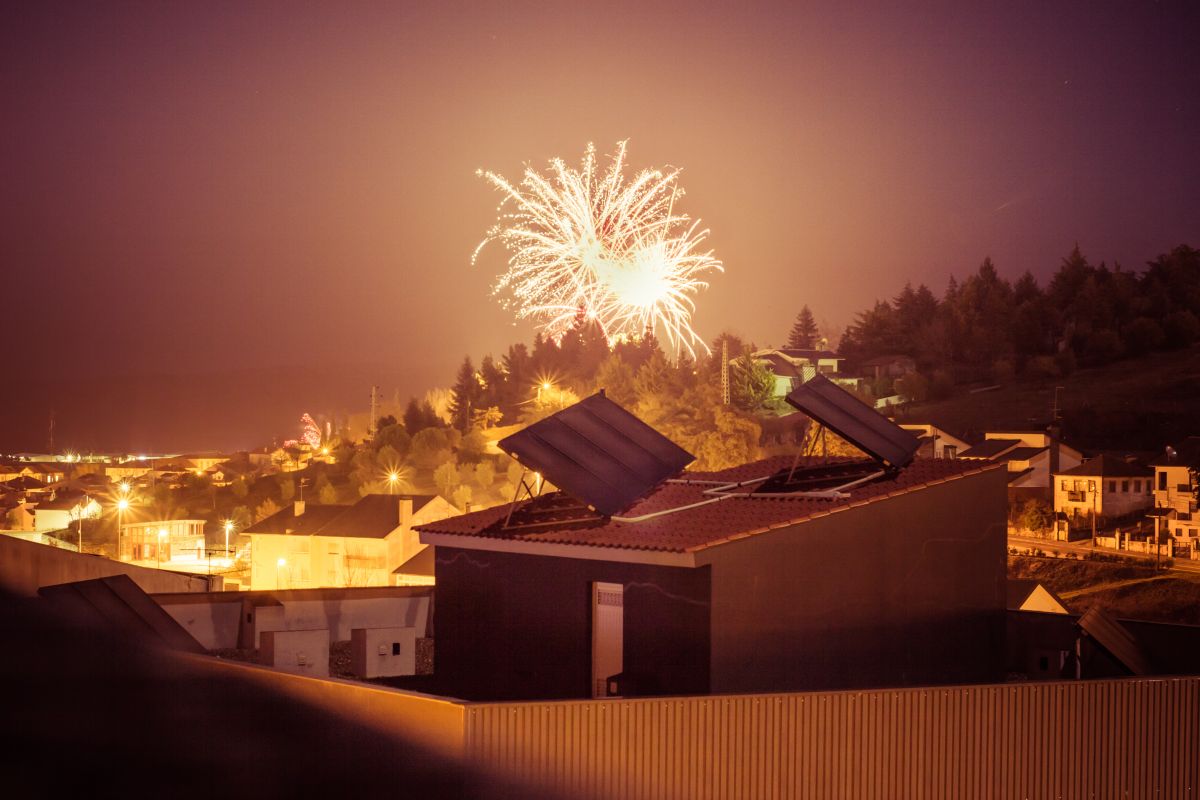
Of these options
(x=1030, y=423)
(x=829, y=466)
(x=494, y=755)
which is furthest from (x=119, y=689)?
(x=1030, y=423)

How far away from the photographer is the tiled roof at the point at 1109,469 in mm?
46594

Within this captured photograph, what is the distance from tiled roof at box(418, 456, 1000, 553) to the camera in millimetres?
10156

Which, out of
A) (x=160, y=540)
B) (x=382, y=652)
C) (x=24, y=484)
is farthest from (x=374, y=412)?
(x=382, y=652)

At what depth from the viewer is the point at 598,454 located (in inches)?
444

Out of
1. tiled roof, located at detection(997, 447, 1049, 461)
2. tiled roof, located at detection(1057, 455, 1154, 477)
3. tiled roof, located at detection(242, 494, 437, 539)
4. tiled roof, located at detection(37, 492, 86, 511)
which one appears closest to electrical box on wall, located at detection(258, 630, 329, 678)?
tiled roof, located at detection(242, 494, 437, 539)

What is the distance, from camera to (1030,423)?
63.0 meters

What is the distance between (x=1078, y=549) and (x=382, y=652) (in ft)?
105

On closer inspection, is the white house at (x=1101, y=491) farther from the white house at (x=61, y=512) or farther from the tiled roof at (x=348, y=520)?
the white house at (x=61, y=512)

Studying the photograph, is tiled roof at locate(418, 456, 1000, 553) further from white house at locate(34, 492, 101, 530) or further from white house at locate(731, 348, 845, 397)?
white house at locate(731, 348, 845, 397)

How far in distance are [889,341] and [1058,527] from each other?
46099 mm

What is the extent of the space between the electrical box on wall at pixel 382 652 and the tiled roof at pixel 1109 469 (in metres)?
37.8

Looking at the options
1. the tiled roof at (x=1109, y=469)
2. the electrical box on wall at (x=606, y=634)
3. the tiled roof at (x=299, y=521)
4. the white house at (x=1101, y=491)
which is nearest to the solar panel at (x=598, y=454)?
the electrical box on wall at (x=606, y=634)

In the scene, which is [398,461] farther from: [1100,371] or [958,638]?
[958,638]

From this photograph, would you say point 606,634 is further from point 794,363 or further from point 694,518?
point 794,363
